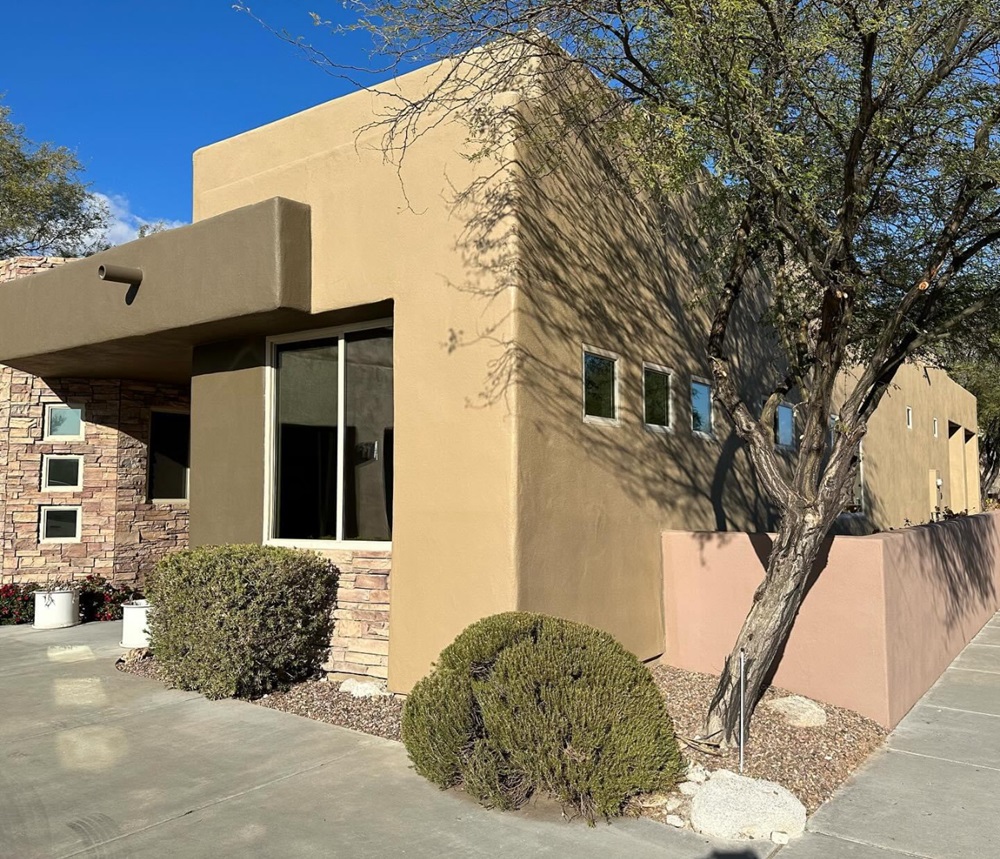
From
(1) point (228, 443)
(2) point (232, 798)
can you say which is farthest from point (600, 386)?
(2) point (232, 798)

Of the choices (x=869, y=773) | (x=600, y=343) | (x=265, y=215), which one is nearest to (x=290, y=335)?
Result: (x=265, y=215)

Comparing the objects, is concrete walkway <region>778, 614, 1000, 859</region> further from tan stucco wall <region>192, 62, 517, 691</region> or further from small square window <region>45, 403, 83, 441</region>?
small square window <region>45, 403, 83, 441</region>

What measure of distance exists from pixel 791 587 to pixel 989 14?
4.27 meters

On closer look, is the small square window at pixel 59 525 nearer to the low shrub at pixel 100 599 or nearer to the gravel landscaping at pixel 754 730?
the low shrub at pixel 100 599

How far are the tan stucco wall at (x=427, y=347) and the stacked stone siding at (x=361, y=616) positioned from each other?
353 mm

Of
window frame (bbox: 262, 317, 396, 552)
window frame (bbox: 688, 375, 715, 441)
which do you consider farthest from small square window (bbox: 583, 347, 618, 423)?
window frame (bbox: 262, 317, 396, 552)

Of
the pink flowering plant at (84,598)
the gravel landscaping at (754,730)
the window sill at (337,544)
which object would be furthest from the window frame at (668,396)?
the pink flowering plant at (84,598)

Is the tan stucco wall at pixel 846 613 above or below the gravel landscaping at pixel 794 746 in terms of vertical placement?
above

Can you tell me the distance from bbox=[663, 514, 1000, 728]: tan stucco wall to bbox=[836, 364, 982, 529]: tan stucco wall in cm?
431

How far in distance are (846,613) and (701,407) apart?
10.4 ft

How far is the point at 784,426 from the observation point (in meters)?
12.3

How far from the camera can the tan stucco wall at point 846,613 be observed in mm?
6945

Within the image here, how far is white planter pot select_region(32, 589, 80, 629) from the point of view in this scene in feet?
35.6

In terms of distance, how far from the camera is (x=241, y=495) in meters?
8.67
